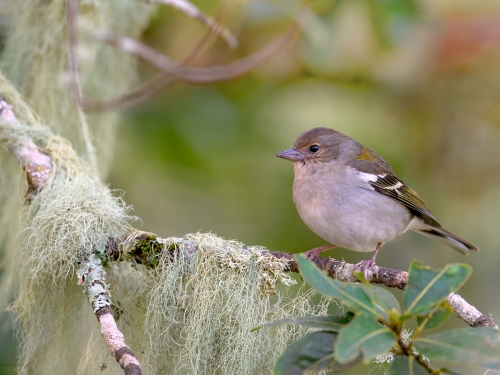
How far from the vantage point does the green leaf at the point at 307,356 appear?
1847 mm

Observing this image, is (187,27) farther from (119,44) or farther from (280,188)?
(280,188)

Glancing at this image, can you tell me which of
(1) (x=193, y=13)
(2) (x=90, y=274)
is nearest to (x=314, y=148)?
(1) (x=193, y=13)

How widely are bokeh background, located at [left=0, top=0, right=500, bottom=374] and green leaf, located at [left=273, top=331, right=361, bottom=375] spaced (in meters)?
2.97

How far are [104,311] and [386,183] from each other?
2.42 meters

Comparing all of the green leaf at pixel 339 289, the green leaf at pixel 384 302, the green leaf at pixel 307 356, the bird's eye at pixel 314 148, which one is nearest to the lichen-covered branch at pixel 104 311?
the green leaf at pixel 307 356

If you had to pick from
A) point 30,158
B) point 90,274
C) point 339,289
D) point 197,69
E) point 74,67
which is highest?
point 197,69

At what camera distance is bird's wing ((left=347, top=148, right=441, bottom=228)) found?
4.00m

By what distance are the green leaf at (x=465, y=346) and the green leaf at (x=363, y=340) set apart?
13cm

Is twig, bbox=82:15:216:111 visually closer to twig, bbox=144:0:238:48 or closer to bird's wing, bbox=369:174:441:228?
twig, bbox=144:0:238:48

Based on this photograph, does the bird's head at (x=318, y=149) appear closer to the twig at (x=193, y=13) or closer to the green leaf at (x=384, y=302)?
the twig at (x=193, y=13)

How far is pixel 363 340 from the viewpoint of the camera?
64.7 inches

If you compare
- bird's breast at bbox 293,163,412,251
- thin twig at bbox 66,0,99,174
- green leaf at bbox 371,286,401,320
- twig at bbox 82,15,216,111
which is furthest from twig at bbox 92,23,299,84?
green leaf at bbox 371,286,401,320

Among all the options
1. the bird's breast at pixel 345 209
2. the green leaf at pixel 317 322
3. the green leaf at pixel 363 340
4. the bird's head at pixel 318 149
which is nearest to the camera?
the green leaf at pixel 363 340

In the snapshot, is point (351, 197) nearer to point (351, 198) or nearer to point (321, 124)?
point (351, 198)
